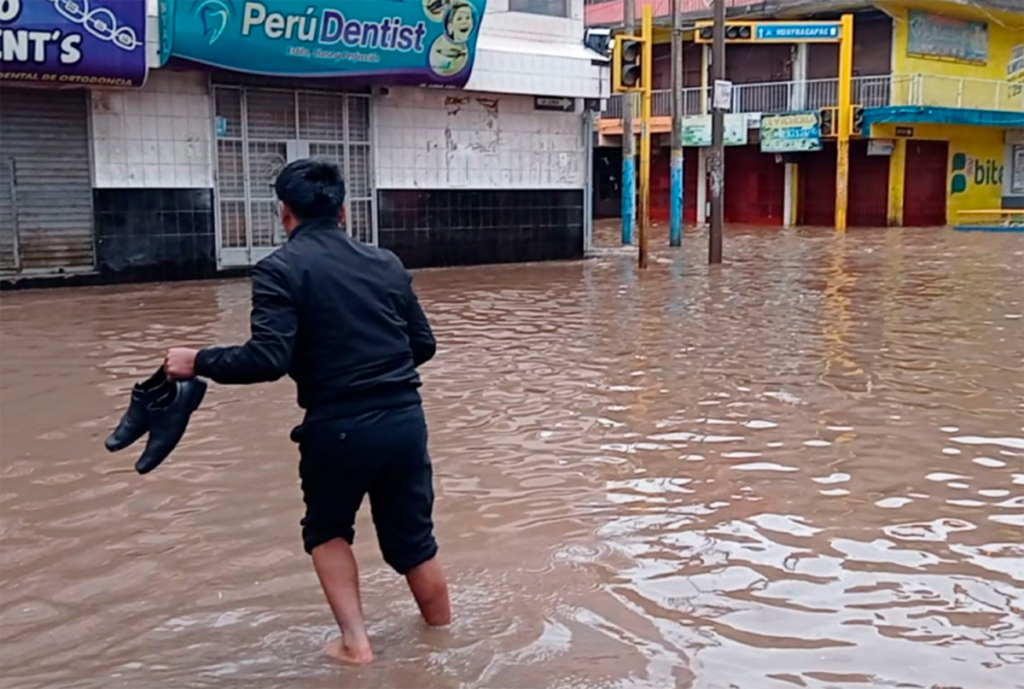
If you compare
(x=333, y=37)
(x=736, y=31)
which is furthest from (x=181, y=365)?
(x=736, y=31)

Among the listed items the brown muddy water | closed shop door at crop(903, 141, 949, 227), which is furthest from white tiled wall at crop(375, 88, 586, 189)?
closed shop door at crop(903, 141, 949, 227)

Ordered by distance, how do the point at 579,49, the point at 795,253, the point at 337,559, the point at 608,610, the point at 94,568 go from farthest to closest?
the point at 795,253
the point at 579,49
the point at 94,568
the point at 608,610
the point at 337,559

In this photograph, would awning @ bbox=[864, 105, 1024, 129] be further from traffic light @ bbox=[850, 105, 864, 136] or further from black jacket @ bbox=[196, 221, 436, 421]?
black jacket @ bbox=[196, 221, 436, 421]

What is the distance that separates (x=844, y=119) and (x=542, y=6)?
1600cm

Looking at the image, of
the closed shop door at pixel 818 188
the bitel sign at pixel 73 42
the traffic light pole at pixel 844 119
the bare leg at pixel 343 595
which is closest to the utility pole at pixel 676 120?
the traffic light pole at pixel 844 119

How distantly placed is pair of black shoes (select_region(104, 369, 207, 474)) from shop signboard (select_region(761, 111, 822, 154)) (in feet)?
103

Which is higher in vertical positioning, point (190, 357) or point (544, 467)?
point (190, 357)

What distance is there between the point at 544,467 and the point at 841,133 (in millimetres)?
28853

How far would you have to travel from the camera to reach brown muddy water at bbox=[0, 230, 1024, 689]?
4.03 m

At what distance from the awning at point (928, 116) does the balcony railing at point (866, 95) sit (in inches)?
24.5

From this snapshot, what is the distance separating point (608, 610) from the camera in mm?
4449

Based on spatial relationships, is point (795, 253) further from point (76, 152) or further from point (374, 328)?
point (374, 328)

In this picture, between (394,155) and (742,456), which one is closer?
(742,456)

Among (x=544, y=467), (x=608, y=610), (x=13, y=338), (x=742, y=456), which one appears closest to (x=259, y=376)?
(x=608, y=610)
